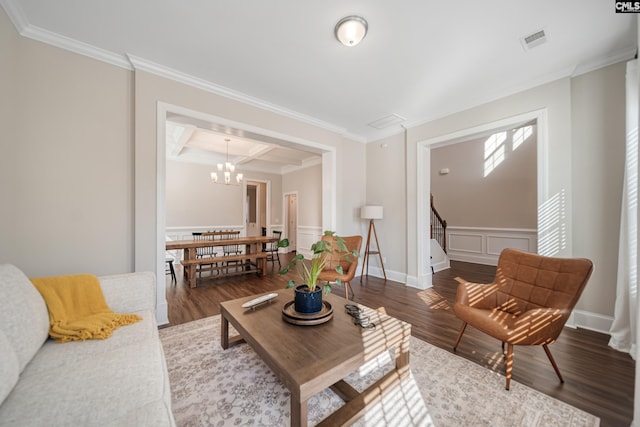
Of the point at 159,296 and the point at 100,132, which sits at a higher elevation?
the point at 100,132

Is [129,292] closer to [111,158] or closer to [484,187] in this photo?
[111,158]

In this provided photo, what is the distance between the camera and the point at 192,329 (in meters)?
2.47

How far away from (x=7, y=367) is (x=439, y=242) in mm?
7086

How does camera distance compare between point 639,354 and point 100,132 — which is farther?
point 100,132

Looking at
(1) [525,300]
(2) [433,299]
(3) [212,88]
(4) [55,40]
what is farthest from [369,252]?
(4) [55,40]

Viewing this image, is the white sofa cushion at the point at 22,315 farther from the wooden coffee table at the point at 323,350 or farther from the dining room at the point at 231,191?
the dining room at the point at 231,191

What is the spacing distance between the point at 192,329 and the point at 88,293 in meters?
1.07

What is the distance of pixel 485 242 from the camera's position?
5805mm

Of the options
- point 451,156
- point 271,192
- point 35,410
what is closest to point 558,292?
point 35,410

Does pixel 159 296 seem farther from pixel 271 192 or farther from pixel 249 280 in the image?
pixel 271 192

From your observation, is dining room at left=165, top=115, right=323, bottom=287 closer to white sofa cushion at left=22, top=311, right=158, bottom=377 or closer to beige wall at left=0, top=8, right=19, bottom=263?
beige wall at left=0, top=8, right=19, bottom=263

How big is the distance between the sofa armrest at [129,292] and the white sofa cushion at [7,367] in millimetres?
759

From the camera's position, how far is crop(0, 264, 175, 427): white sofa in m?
0.87

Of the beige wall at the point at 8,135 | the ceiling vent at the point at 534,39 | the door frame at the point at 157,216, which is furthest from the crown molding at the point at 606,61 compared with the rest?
the beige wall at the point at 8,135
